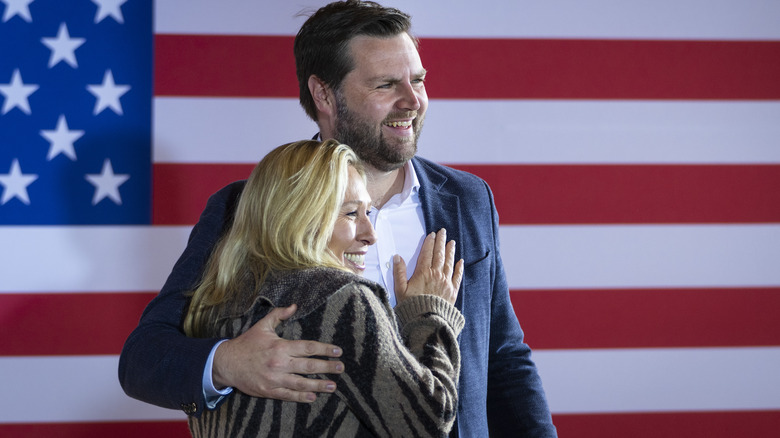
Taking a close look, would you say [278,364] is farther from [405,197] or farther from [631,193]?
[631,193]

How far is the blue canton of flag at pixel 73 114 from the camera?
179 centimetres

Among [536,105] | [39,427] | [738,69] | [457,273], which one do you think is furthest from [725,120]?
[39,427]

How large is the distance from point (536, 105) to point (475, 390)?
935 mm

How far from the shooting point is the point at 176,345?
3.26ft

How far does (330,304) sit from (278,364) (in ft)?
0.32

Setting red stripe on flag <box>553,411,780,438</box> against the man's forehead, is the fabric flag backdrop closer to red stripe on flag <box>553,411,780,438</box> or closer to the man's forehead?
red stripe on flag <box>553,411,780,438</box>

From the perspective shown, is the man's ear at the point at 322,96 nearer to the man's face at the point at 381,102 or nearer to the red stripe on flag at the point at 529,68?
the man's face at the point at 381,102

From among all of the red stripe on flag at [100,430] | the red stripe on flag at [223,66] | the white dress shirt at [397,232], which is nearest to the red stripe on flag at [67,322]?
the red stripe on flag at [100,430]

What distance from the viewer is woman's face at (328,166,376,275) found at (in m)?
1.02

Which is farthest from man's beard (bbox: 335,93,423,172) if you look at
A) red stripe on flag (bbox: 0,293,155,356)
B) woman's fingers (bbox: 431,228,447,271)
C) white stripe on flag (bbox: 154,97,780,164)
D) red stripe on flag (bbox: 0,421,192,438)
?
red stripe on flag (bbox: 0,421,192,438)

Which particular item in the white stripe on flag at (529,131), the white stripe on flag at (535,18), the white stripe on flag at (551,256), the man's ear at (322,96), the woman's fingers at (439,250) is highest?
the white stripe on flag at (535,18)

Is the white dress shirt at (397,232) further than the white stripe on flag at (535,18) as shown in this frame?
No

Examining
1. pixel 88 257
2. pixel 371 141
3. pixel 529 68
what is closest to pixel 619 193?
pixel 529 68

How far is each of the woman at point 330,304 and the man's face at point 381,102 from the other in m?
0.19
